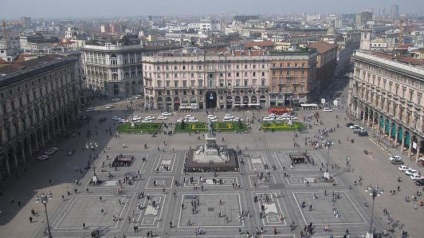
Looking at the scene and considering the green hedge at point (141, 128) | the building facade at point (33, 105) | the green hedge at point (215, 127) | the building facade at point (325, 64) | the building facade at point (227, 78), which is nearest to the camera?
the building facade at point (33, 105)

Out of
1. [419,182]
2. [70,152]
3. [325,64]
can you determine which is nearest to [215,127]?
[70,152]

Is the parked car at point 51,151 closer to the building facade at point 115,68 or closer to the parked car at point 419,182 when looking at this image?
the building facade at point 115,68

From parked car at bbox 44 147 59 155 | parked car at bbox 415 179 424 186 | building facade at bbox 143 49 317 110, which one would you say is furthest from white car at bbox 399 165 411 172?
parked car at bbox 44 147 59 155

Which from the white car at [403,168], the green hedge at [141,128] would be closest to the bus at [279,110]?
the green hedge at [141,128]

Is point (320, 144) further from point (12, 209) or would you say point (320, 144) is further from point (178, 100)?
point (12, 209)

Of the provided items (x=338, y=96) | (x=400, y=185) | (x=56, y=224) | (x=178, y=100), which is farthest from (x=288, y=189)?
(x=338, y=96)

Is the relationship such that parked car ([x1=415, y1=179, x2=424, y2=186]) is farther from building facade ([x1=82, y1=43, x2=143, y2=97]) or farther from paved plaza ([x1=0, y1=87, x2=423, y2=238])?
building facade ([x1=82, y1=43, x2=143, y2=97])

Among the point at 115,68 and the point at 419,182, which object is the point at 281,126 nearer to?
the point at 419,182
